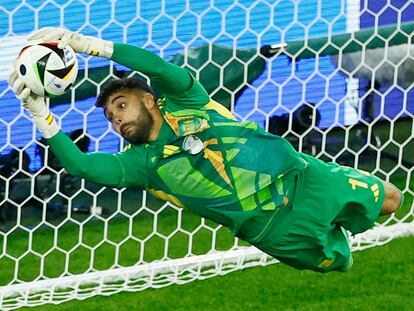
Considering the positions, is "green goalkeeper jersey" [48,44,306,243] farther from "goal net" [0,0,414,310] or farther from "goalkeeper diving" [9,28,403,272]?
"goal net" [0,0,414,310]

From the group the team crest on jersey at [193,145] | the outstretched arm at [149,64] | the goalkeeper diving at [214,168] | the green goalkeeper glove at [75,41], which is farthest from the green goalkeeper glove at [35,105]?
the team crest on jersey at [193,145]

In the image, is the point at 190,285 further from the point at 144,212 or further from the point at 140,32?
the point at 140,32

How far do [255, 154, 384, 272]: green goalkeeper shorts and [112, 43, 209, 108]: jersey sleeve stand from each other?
1.94 feet

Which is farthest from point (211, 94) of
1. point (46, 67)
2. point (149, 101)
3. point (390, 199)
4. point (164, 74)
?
point (46, 67)

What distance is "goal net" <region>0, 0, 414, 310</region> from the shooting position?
634 cm

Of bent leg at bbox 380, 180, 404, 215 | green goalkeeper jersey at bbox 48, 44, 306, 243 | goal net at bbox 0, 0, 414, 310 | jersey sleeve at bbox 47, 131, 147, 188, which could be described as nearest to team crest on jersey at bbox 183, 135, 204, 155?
green goalkeeper jersey at bbox 48, 44, 306, 243

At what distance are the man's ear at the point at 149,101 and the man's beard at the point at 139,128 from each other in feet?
0.07

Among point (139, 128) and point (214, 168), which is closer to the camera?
point (139, 128)

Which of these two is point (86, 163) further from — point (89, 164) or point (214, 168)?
point (214, 168)

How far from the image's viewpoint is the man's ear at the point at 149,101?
4.88 m

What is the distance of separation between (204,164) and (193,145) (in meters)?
0.09

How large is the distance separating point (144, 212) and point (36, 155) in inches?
29.7

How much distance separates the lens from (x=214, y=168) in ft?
16.5

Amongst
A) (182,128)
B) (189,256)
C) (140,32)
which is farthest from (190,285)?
(182,128)
